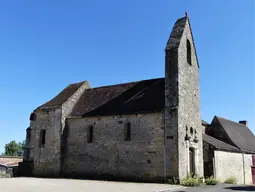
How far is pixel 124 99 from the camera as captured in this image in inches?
863

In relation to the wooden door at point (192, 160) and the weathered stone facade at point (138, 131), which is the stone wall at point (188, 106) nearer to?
the weathered stone facade at point (138, 131)

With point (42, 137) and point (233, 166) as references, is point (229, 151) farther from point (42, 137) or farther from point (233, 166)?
point (42, 137)

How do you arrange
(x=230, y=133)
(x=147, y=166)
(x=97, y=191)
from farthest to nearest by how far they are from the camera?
(x=230, y=133), (x=147, y=166), (x=97, y=191)

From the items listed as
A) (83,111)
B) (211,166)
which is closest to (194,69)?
(211,166)

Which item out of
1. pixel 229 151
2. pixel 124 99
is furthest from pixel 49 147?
pixel 229 151

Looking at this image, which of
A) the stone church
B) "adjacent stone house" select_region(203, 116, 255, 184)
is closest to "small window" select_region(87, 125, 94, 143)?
the stone church

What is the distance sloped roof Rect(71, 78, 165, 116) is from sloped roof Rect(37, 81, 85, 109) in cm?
107

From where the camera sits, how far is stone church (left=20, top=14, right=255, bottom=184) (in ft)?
61.4

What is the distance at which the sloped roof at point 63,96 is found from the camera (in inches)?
→ 949

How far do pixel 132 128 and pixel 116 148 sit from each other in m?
1.89

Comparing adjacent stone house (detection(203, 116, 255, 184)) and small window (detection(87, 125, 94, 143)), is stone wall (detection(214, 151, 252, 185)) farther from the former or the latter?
small window (detection(87, 125, 94, 143))

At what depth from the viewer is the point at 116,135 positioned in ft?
67.4

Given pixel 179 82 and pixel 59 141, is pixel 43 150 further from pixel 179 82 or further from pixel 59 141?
pixel 179 82

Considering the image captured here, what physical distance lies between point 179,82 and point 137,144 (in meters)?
5.09
